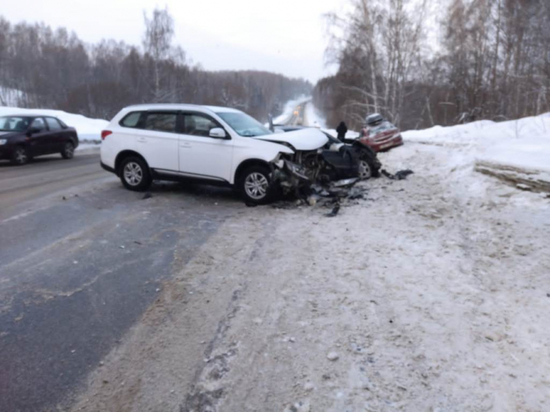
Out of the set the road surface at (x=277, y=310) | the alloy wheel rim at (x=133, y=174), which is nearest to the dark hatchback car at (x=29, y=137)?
the alloy wheel rim at (x=133, y=174)

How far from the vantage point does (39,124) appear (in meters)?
14.4

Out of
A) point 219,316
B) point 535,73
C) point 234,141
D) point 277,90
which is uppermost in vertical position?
point 277,90

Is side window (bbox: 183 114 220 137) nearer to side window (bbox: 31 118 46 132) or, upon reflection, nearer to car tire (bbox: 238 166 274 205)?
car tire (bbox: 238 166 274 205)

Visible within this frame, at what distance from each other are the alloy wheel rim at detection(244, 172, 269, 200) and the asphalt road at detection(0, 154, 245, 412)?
413 millimetres

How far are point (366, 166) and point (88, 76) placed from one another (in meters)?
82.7

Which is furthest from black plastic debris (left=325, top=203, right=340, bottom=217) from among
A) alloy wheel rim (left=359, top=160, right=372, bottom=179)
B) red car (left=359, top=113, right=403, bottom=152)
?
red car (left=359, top=113, right=403, bottom=152)

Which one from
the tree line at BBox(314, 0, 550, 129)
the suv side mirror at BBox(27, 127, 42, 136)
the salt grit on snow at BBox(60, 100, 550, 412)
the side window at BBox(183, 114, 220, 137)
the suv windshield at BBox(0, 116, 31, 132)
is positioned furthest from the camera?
the tree line at BBox(314, 0, 550, 129)

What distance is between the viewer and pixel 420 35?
88.8 feet

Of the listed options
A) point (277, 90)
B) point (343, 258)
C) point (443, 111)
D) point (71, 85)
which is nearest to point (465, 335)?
point (343, 258)

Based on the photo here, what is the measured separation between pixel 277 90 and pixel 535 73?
124294mm

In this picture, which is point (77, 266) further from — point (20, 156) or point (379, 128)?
point (379, 128)

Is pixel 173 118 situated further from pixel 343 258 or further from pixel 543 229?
pixel 543 229

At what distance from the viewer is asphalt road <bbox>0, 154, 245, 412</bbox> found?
2.82 meters

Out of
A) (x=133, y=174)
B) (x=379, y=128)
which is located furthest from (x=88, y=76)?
(x=133, y=174)
